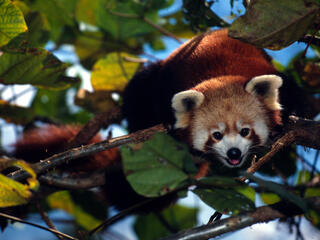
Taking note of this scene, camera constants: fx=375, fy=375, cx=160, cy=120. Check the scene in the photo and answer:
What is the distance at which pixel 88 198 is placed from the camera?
3.97 metres

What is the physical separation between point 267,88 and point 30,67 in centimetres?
192

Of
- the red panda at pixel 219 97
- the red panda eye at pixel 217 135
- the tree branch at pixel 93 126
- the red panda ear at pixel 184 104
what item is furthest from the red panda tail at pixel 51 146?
the red panda eye at pixel 217 135

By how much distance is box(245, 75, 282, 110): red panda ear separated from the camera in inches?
120

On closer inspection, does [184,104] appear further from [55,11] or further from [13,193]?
[13,193]

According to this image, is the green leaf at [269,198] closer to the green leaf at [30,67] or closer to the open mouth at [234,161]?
the open mouth at [234,161]

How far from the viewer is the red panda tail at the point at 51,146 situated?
3457 mm

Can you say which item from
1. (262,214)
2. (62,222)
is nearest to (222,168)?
(62,222)

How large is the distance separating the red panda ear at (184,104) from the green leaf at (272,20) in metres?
1.21

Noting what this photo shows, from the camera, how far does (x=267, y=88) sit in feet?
10.5

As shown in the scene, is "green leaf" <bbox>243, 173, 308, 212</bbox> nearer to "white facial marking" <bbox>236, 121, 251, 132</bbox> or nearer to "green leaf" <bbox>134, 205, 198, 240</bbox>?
"white facial marking" <bbox>236, 121, 251, 132</bbox>

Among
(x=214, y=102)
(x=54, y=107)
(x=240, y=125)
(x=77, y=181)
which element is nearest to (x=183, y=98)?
(x=214, y=102)

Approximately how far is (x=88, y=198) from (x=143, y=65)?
1559mm

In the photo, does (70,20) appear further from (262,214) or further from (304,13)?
(262,214)

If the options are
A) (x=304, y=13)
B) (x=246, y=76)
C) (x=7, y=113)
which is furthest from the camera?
(x=7, y=113)
